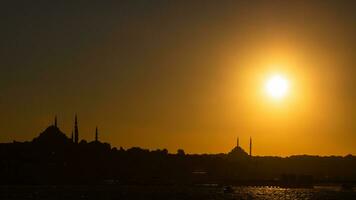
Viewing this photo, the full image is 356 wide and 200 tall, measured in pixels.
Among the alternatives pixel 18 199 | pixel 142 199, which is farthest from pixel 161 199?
pixel 18 199

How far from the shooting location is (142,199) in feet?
A: 516

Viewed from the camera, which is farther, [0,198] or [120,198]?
[120,198]

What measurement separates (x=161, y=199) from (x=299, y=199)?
35.4 meters

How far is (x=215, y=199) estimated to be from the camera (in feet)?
538

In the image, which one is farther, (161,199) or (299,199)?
(299,199)

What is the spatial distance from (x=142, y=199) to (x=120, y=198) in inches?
217

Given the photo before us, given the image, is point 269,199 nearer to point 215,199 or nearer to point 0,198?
point 215,199

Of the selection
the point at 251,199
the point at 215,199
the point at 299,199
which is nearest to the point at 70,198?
the point at 215,199

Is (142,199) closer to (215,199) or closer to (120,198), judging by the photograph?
(120,198)

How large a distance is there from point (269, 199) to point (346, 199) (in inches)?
692

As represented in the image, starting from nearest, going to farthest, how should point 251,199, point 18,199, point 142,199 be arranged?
point 18,199 < point 142,199 < point 251,199

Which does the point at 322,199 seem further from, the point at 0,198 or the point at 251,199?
the point at 0,198

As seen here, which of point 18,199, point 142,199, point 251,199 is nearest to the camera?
point 18,199

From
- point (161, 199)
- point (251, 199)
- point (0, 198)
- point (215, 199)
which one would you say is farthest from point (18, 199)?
point (251, 199)
